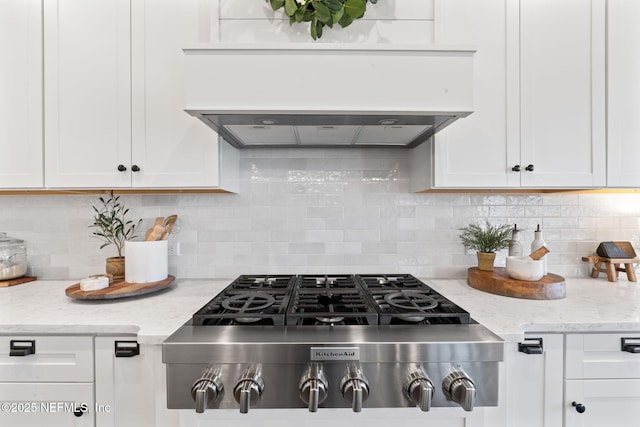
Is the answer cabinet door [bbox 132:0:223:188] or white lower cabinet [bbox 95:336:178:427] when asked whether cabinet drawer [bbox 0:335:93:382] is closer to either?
white lower cabinet [bbox 95:336:178:427]

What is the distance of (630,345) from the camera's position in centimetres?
110

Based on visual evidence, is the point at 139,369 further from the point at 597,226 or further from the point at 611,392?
the point at 597,226

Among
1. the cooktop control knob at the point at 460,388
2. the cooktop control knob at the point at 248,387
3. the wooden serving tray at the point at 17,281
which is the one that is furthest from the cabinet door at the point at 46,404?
the cooktop control knob at the point at 460,388

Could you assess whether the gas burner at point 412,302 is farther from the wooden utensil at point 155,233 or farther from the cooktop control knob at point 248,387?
the wooden utensil at point 155,233

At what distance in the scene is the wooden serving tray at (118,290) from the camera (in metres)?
1.31

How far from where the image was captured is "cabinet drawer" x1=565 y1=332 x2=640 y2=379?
3.61ft

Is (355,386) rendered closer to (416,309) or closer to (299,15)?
(416,309)

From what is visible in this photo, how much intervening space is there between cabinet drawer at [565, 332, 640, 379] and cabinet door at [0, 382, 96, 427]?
171 centimetres

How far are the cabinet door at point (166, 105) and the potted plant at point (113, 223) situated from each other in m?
0.39

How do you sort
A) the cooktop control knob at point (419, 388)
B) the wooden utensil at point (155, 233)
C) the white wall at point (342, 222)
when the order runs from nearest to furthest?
the cooktop control knob at point (419, 388) → the wooden utensil at point (155, 233) → the white wall at point (342, 222)

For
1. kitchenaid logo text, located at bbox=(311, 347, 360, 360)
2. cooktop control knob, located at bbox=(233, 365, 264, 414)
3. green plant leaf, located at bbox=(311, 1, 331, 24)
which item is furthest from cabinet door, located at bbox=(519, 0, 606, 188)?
cooktop control knob, located at bbox=(233, 365, 264, 414)

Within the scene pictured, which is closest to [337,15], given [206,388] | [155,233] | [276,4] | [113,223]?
[276,4]

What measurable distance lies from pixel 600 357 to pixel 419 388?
2.54ft

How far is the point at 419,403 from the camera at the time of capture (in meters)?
0.84
